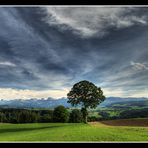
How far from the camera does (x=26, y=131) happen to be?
7449 mm

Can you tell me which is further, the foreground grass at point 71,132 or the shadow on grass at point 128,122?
the shadow on grass at point 128,122

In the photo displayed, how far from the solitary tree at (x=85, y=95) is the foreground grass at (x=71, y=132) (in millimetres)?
360

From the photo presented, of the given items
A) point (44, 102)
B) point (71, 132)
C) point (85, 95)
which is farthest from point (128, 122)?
point (44, 102)

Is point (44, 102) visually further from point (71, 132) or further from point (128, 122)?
point (128, 122)

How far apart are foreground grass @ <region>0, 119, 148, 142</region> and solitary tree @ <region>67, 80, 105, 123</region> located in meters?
0.36

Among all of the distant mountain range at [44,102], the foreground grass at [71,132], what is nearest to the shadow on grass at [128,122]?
the foreground grass at [71,132]

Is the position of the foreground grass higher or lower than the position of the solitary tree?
lower

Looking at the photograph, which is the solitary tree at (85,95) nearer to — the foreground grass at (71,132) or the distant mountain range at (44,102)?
the distant mountain range at (44,102)

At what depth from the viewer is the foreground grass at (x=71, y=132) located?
23.2ft

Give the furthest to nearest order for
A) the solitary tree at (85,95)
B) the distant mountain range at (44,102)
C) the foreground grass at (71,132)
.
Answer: the solitary tree at (85,95) < the distant mountain range at (44,102) < the foreground grass at (71,132)

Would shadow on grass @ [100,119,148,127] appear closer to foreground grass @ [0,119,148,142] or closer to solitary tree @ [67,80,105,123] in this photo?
foreground grass @ [0,119,148,142]

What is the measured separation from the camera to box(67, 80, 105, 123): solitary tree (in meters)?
7.44

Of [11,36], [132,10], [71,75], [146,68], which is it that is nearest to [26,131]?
[71,75]

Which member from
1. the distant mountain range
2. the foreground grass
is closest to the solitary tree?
the distant mountain range
